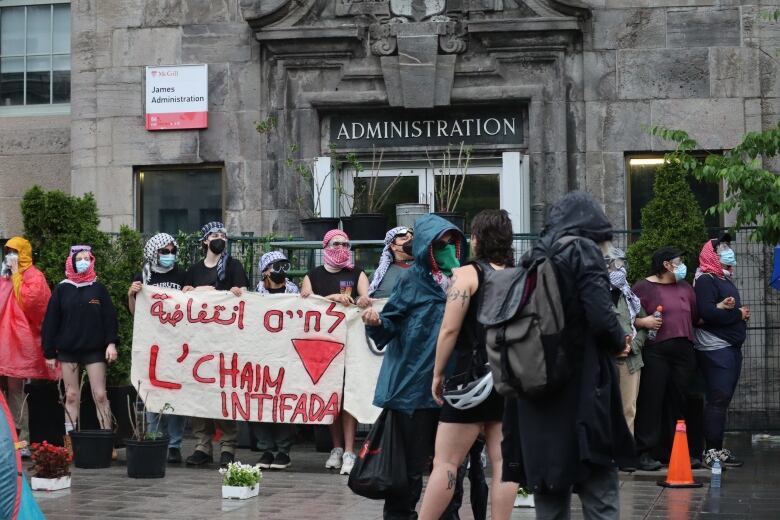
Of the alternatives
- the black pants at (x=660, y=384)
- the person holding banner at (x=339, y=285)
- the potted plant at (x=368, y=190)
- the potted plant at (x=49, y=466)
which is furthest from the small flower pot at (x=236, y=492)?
the potted plant at (x=368, y=190)

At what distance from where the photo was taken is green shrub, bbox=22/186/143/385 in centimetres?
1433

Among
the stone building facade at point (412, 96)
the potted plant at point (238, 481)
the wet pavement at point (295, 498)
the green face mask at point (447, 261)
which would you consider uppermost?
the stone building facade at point (412, 96)

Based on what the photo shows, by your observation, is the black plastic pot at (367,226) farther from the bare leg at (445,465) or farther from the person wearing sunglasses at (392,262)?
the bare leg at (445,465)

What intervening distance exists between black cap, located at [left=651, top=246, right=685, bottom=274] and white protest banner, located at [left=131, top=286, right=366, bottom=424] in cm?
300

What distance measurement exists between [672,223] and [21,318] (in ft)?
22.3

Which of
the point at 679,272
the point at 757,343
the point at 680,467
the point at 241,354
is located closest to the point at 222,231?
the point at 241,354

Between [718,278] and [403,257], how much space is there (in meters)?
3.75

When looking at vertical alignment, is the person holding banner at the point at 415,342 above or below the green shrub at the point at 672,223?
below

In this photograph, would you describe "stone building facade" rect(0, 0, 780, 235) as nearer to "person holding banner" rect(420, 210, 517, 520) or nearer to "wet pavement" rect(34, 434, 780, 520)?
"wet pavement" rect(34, 434, 780, 520)

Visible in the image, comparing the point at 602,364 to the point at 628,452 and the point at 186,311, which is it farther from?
the point at 186,311

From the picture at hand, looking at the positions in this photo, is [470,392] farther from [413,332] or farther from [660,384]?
[660,384]

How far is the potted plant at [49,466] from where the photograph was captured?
1138cm

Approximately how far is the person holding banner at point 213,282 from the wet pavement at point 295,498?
0.23 metres

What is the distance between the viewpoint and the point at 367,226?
15617mm
